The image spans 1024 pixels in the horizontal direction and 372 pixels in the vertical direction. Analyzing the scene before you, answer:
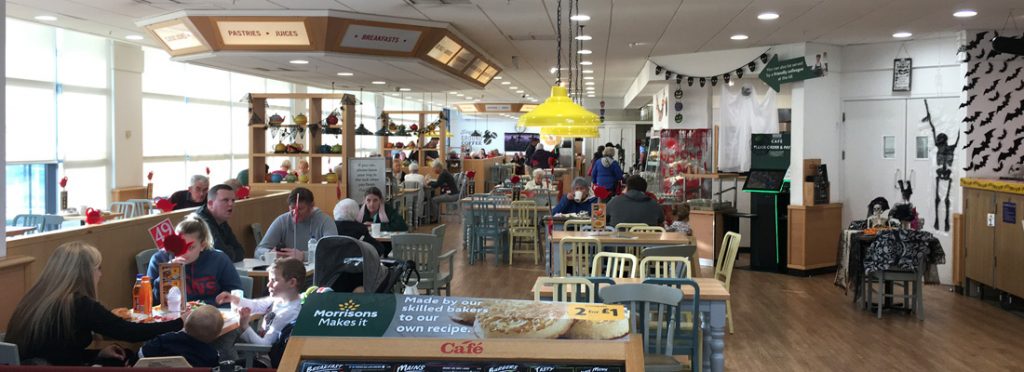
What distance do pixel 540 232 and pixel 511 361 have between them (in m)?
9.86

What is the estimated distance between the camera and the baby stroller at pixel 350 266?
4.46 m

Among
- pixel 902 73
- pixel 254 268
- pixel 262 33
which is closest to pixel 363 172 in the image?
pixel 262 33

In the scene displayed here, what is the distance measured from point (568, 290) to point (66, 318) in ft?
7.98

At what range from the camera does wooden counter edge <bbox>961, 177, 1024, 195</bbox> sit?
784 cm

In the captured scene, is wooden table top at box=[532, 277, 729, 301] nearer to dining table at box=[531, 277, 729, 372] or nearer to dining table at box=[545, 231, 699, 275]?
dining table at box=[531, 277, 729, 372]

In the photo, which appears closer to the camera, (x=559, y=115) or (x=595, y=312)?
(x=595, y=312)

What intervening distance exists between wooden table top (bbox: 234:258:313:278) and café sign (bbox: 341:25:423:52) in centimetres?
263

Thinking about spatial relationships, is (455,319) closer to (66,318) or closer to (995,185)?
(66,318)

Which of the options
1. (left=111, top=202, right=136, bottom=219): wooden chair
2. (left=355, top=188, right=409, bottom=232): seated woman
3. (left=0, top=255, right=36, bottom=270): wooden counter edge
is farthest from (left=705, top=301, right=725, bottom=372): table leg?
(left=111, top=202, right=136, bottom=219): wooden chair

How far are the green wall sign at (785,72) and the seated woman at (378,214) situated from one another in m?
4.80

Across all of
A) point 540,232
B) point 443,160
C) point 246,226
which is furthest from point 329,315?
point 443,160

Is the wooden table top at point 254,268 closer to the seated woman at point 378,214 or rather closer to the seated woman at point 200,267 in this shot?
the seated woman at point 200,267

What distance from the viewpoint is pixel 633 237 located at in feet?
23.5

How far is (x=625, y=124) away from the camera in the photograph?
2580 cm
